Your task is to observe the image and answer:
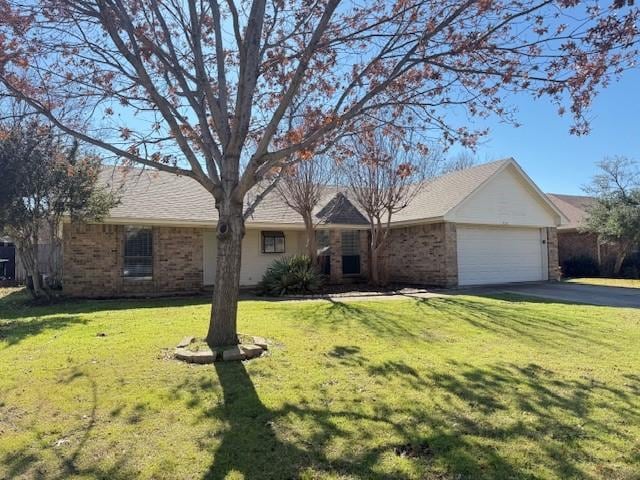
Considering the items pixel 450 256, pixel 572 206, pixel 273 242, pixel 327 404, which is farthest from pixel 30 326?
pixel 572 206

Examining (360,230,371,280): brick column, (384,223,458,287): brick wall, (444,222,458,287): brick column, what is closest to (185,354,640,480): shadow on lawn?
(444,222,458,287): brick column

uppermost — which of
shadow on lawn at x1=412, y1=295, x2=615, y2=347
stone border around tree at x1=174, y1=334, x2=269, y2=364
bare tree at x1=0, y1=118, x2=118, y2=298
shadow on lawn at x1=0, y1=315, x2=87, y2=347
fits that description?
bare tree at x1=0, y1=118, x2=118, y2=298

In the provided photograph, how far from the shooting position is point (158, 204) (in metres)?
16.1

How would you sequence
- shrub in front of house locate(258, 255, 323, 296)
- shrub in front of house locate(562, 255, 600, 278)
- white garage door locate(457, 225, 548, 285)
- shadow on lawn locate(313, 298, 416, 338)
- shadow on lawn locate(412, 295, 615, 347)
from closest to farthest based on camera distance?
shadow on lawn locate(412, 295, 615, 347) < shadow on lawn locate(313, 298, 416, 338) < shrub in front of house locate(258, 255, 323, 296) < white garage door locate(457, 225, 548, 285) < shrub in front of house locate(562, 255, 600, 278)

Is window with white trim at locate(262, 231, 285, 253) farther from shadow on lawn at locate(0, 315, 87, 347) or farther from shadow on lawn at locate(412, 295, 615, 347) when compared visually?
shadow on lawn at locate(0, 315, 87, 347)

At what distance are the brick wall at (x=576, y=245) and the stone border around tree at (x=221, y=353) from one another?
23108 millimetres

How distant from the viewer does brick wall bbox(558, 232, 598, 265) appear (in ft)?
82.1

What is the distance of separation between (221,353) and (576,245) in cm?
2462

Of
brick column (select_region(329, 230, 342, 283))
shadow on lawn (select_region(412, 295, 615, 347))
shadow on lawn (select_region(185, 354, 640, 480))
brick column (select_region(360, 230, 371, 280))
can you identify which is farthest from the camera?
brick column (select_region(360, 230, 371, 280))

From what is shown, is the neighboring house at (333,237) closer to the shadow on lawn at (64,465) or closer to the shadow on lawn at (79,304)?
the shadow on lawn at (79,304)

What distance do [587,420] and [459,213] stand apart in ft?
42.9

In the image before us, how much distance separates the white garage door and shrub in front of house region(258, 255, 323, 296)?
571 cm

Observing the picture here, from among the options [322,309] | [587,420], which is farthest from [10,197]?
[587,420]

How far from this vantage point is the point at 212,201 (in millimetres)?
17562
